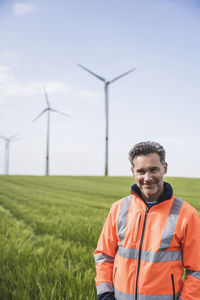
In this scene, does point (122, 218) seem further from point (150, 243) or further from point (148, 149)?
point (148, 149)

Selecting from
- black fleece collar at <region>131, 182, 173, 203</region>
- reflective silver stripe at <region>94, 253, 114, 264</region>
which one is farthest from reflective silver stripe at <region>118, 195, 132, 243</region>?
reflective silver stripe at <region>94, 253, 114, 264</region>

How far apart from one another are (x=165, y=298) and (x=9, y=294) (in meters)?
2.53

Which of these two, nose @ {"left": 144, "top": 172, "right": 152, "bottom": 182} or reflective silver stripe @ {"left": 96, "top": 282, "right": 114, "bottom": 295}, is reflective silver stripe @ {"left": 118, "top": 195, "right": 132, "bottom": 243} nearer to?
nose @ {"left": 144, "top": 172, "right": 152, "bottom": 182}

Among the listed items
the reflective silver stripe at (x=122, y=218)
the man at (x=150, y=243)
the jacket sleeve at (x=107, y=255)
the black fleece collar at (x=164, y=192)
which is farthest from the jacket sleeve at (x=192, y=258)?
the jacket sleeve at (x=107, y=255)

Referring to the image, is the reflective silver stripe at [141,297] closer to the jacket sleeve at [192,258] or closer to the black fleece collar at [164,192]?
the jacket sleeve at [192,258]

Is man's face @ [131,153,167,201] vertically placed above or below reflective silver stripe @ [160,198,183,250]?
above

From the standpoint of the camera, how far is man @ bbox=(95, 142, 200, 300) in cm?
245

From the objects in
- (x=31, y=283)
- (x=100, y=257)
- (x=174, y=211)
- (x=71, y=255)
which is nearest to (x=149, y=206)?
(x=174, y=211)

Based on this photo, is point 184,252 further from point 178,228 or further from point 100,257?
point 100,257

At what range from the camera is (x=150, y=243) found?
99.3 inches

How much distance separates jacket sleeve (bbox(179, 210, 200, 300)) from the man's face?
38 centimetres

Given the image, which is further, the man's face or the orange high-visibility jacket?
the man's face

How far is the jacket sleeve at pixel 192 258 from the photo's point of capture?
7.86 ft

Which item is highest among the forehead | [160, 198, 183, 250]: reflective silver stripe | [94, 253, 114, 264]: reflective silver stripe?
the forehead
